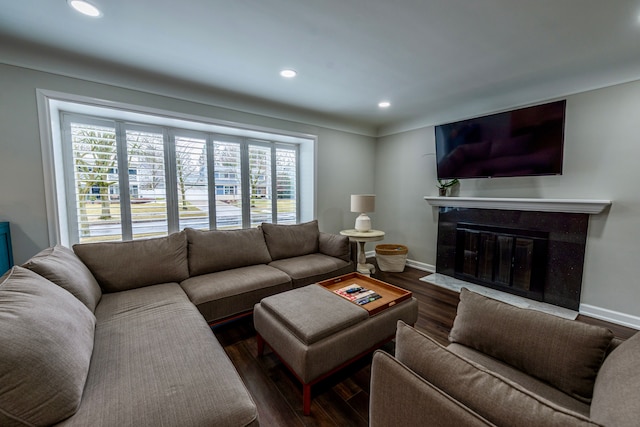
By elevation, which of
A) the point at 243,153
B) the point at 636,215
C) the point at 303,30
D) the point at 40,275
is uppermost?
the point at 303,30

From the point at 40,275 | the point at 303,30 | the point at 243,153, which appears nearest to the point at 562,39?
the point at 303,30

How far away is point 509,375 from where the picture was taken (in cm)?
107

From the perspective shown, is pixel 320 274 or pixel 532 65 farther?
pixel 320 274

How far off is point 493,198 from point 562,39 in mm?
1691

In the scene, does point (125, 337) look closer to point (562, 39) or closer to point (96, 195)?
point (96, 195)

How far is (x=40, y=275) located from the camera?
1.43 m

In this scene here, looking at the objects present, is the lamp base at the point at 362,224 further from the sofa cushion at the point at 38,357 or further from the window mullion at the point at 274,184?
the sofa cushion at the point at 38,357

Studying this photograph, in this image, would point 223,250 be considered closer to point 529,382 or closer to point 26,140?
point 26,140

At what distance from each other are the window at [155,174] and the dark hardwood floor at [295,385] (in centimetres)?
150

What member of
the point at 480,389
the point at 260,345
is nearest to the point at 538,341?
the point at 480,389

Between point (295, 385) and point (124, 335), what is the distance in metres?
1.07

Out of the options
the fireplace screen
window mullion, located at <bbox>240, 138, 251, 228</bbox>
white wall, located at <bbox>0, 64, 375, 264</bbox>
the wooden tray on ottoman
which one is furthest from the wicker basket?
white wall, located at <bbox>0, 64, 375, 264</bbox>

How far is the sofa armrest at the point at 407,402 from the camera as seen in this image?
62cm

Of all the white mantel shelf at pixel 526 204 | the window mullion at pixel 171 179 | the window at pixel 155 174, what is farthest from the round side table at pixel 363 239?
the window mullion at pixel 171 179
